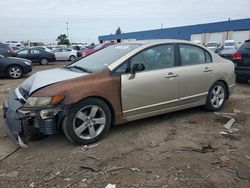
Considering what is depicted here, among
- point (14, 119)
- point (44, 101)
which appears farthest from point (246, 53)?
point (14, 119)

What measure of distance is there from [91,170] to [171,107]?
7.25 ft

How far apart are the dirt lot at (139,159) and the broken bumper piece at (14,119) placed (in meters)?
0.24

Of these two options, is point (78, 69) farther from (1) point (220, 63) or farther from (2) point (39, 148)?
(1) point (220, 63)

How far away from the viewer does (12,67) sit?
12156 mm

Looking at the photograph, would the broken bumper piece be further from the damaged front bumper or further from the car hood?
the car hood

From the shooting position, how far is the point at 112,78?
4.31 meters

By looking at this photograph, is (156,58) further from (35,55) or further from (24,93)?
(35,55)

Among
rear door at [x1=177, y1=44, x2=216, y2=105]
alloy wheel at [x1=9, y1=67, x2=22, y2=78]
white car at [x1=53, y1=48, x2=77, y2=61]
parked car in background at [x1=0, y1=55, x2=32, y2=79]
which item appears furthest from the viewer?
white car at [x1=53, y1=48, x2=77, y2=61]

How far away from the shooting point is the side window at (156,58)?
4719 mm

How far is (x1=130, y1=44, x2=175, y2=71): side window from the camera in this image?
15.5 feet

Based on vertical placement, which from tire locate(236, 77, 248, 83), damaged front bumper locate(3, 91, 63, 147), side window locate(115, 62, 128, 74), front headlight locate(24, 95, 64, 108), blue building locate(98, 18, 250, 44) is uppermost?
blue building locate(98, 18, 250, 44)

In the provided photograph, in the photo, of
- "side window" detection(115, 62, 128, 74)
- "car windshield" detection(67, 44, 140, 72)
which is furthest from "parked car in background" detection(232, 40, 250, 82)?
"side window" detection(115, 62, 128, 74)

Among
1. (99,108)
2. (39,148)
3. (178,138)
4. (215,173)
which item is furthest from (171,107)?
(39,148)

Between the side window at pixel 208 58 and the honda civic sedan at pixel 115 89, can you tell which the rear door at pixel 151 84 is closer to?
the honda civic sedan at pixel 115 89
